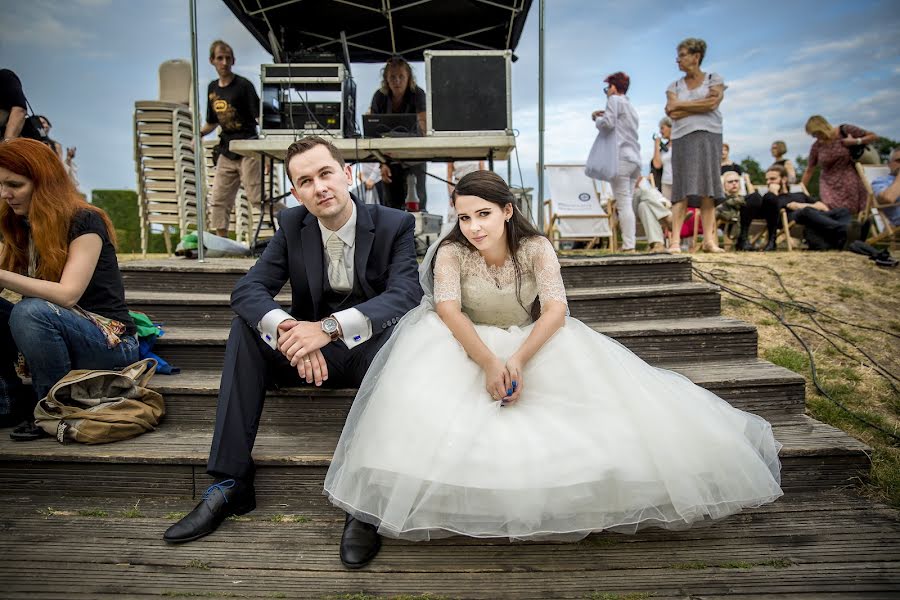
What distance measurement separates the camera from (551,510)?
1639 mm

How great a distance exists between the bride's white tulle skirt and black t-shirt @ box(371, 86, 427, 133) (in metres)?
4.36

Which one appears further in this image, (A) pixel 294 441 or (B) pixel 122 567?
(A) pixel 294 441

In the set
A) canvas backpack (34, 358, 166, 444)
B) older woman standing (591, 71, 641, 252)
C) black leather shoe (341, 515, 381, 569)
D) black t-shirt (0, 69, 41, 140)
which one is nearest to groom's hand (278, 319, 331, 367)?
black leather shoe (341, 515, 381, 569)

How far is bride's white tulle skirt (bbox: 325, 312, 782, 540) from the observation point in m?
1.63

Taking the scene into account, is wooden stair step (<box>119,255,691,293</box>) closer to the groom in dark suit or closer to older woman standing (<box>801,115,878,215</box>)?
the groom in dark suit

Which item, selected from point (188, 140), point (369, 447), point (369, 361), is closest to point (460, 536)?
point (369, 447)

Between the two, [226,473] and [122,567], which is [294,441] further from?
[122,567]

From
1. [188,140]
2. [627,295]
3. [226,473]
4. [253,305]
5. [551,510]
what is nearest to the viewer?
[551,510]

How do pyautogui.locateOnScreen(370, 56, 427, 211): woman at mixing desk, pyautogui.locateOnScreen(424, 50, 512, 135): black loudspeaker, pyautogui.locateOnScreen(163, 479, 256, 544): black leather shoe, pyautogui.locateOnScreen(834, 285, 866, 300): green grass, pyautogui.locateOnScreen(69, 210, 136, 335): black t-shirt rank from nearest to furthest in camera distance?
pyautogui.locateOnScreen(163, 479, 256, 544): black leather shoe, pyautogui.locateOnScreen(69, 210, 136, 335): black t-shirt, pyautogui.locateOnScreen(834, 285, 866, 300): green grass, pyautogui.locateOnScreen(424, 50, 512, 135): black loudspeaker, pyautogui.locateOnScreen(370, 56, 427, 211): woman at mixing desk

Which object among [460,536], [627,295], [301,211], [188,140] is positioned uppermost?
[188,140]

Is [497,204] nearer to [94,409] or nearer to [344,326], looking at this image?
[344,326]

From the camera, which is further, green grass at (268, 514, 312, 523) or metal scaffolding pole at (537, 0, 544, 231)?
metal scaffolding pole at (537, 0, 544, 231)

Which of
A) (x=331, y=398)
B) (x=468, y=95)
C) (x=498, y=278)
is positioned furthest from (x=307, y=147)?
(x=468, y=95)

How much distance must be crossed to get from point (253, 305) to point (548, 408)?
4.08 ft
